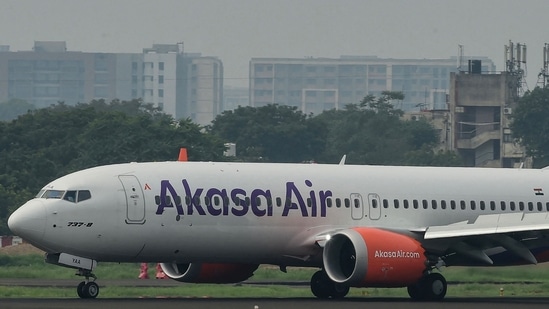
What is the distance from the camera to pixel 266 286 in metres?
55.8

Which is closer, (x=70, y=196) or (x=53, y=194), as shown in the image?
(x=70, y=196)

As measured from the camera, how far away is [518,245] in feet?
154

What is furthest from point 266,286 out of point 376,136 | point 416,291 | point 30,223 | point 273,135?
point 273,135

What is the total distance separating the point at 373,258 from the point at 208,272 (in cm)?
551

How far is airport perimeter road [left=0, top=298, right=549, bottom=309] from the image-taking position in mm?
40438

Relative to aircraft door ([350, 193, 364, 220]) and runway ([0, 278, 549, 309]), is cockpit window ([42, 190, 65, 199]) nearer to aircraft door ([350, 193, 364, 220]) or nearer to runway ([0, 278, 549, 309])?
runway ([0, 278, 549, 309])

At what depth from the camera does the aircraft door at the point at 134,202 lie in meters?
43.6

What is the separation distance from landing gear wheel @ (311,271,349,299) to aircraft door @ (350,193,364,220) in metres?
2.22

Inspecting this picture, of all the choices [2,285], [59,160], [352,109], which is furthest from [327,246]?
[352,109]

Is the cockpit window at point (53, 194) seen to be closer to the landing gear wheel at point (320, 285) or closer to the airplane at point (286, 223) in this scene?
the airplane at point (286, 223)

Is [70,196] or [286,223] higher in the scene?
[70,196]

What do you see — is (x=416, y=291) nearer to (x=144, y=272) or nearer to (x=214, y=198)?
(x=214, y=198)

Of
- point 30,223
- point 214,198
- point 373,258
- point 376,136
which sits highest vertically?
point 376,136

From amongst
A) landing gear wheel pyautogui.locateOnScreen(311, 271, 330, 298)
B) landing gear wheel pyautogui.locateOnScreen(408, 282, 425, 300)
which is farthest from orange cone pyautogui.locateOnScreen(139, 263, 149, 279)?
landing gear wheel pyautogui.locateOnScreen(408, 282, 425, 300)
